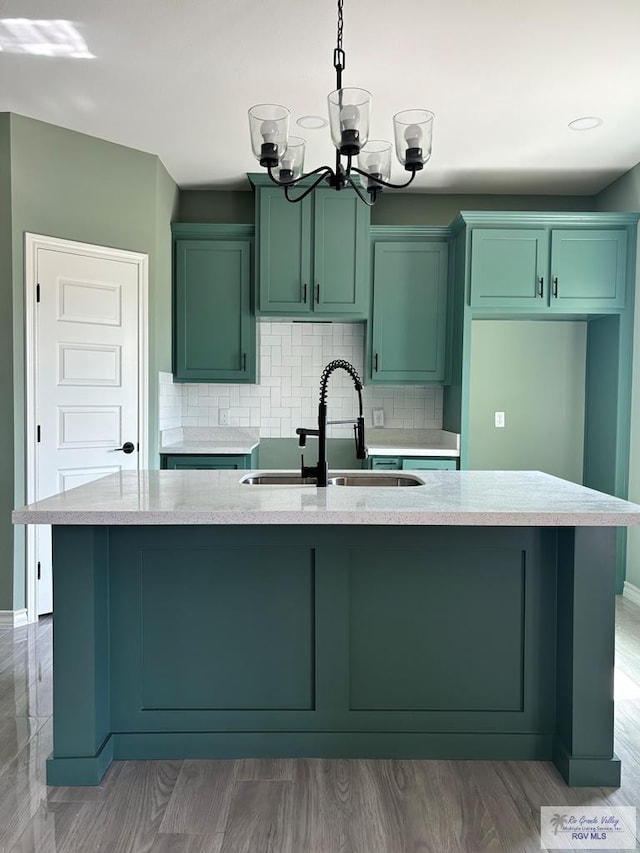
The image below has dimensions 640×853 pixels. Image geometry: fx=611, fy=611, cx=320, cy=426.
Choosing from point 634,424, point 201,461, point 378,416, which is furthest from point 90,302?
point 634,424

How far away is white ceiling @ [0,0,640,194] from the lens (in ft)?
8.08

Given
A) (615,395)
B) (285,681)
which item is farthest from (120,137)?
(615,395)

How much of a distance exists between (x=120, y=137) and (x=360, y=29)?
177cm

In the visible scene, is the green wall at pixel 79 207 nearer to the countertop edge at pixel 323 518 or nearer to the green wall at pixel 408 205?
the green wall at pixel 408 205

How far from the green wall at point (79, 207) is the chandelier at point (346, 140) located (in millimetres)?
1813

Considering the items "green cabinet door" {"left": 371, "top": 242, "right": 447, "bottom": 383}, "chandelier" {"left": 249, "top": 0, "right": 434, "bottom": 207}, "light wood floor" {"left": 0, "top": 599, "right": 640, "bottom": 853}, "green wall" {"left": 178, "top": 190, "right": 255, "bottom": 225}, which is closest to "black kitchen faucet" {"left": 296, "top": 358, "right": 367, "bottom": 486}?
"chandelier" {"left": 249, "top": 0, "right": 434, "bottom": 207}

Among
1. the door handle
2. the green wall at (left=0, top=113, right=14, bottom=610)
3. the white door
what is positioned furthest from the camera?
the door handle

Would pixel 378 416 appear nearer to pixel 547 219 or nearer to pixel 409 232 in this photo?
pixel 409 232

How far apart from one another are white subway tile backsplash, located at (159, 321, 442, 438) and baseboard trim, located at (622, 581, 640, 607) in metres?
1.69

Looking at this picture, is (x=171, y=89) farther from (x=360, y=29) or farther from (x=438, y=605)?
(x=438, y=605)

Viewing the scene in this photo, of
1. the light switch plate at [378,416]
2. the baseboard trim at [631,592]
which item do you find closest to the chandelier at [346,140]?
the light switch plate at [378,416]

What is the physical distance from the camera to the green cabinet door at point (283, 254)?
4.24m

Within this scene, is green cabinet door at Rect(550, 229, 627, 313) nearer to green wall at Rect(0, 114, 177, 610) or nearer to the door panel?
green wall at Rect(0, 114, 177, 610)

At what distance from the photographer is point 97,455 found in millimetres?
3777
